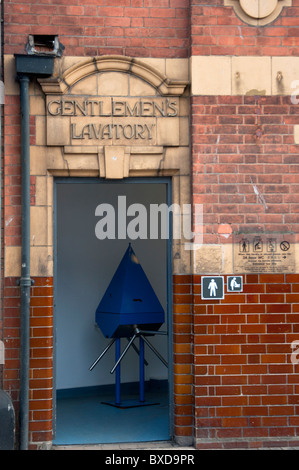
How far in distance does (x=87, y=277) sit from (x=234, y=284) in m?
2.93

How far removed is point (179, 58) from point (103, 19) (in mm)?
760

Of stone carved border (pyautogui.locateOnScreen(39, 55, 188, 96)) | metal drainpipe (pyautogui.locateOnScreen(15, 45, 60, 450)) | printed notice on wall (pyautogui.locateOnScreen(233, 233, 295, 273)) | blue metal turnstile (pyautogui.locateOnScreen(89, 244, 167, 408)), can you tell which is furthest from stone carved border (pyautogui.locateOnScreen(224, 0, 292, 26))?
blue metal turnstile (pyautogui.locateOnScreen(89, 244, 167, 408))

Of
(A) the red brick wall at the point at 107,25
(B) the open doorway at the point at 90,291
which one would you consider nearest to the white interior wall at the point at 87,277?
(B) the open doorway at the point at 90,291

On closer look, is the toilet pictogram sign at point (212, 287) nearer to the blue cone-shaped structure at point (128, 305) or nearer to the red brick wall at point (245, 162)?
the red brick wall at point (245, 162)

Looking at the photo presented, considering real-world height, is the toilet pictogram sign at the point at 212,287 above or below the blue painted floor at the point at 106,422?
above

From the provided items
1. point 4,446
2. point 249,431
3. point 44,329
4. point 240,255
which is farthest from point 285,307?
point 4,446

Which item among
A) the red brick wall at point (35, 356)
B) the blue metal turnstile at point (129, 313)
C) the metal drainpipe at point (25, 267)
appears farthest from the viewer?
the blue metal turnstile at point (129, 313)

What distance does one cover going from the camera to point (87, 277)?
882 centimetres

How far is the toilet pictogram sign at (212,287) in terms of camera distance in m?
6.27

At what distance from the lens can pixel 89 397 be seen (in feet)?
27.5

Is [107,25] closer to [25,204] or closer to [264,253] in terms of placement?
[25,204]

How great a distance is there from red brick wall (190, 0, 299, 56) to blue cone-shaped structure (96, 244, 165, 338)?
9.06 ft

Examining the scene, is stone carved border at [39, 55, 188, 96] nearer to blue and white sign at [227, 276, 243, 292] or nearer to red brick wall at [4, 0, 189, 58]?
red brick wall at [4, 0, 189, 58]

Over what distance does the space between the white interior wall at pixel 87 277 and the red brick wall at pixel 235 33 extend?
2.65 meters
